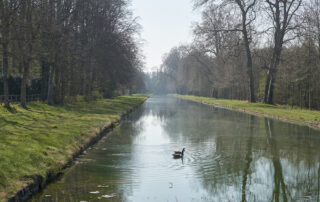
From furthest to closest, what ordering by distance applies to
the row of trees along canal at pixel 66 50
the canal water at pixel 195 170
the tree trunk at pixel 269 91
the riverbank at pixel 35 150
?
the tree trunk at pixel 269 91 < the row of trees along canal at pixel 66 50 < the canal water at pixel 195 170 < the riverbank at pixel 35 150

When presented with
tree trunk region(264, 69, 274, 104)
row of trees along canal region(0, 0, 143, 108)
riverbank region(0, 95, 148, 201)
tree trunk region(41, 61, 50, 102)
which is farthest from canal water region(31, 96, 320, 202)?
tree trunk region(264, 69, 274, 104)

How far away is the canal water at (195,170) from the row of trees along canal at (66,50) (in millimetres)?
11681

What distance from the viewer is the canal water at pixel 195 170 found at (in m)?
8.70

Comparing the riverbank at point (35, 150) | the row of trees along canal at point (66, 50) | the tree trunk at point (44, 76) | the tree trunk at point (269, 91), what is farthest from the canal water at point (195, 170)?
the tree trunk at point (269, 91)

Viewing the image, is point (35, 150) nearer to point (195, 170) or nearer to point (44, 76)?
point (195, 170)

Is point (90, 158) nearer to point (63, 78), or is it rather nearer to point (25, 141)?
point (25, 141)

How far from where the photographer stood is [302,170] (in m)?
11.5

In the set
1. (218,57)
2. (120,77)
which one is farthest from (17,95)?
(218,57)

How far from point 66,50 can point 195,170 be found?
950 inches

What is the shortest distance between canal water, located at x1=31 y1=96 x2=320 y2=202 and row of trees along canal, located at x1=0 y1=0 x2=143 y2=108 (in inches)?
460

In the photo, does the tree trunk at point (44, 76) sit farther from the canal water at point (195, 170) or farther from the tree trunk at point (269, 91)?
the tree trunk at point (269, 91)

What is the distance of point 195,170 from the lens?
36.8ft

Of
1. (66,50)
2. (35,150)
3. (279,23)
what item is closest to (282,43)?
(279,23)

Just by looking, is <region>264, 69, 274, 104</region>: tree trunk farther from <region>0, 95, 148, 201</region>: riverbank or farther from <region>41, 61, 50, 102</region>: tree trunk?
<region>0, 95, 148, 201</region>: riverbank
